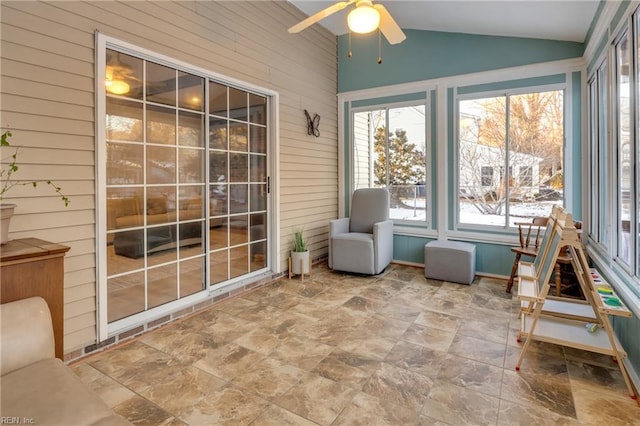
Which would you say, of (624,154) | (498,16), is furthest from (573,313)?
(498,16)

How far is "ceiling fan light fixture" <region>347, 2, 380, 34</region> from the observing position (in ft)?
7.87

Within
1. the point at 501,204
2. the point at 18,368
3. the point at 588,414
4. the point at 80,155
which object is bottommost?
the point at 588,414

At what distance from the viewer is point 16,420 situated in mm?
1138

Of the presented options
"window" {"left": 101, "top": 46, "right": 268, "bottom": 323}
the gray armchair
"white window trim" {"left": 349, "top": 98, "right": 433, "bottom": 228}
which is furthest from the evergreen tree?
"window" {"left": 101, "top": 46, "right": 268, "bottom": 323}

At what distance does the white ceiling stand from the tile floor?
2.86m

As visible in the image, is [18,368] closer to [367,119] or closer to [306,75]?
[306,75]

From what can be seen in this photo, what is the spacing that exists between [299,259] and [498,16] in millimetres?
3552

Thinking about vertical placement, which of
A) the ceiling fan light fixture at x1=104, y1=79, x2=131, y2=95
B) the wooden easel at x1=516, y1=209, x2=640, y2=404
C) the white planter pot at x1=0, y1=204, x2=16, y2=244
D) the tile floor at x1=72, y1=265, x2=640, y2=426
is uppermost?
the ceiling fan light fixture at x1=104, y1=79, x2=131, y2=95

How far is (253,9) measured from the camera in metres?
3.82

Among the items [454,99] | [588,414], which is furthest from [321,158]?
[588,414]

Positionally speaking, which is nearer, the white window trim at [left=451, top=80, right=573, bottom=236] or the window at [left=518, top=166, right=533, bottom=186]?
the white window trim at [left=451, top=80, right=573, bottom=236]

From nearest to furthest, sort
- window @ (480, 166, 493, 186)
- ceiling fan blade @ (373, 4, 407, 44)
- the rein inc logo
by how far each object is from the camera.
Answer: the rein inc logo < ceiling fan blade @ (373, 4, 407, 44) < window @ (480, 166, 493, 186)

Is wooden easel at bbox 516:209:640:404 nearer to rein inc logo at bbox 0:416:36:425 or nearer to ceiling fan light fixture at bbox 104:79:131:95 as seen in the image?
rein inc logo at bbox 0:416:36:425

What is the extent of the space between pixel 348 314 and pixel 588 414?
71.9 inches
